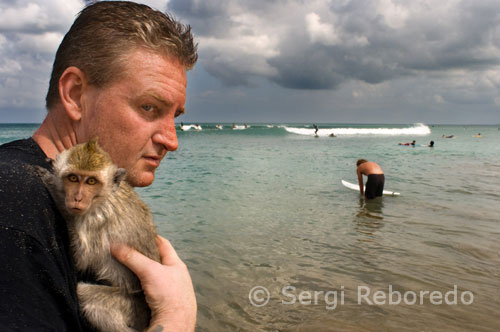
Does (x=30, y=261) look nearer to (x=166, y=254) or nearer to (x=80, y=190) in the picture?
(x=80, y=190)

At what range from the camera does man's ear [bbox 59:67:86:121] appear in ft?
6.17

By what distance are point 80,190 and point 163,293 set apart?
71cm

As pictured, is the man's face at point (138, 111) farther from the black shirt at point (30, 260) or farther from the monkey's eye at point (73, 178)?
the black shirt at point (30, 260)

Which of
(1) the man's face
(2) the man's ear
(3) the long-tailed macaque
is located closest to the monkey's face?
(3) the long-tailed macaque

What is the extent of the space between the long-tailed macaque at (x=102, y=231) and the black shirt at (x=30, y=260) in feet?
1.51

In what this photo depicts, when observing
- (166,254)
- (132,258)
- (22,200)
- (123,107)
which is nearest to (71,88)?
(123,107)

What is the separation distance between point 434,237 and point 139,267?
9880 mm

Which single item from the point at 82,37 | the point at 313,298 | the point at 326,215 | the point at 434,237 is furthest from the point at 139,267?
the point at 326,215

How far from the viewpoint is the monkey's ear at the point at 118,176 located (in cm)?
207

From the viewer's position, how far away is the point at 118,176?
2086mm

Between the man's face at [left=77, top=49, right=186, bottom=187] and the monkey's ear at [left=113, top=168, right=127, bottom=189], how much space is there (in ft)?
0.48

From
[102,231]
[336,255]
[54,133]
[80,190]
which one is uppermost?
[54,133]

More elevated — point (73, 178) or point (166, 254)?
point (73, 178)

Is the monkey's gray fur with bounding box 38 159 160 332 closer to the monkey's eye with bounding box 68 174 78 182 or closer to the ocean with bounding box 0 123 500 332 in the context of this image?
the monkey's eye with bounding box 68 174 78 182
